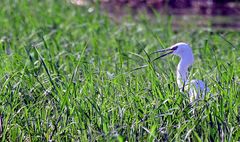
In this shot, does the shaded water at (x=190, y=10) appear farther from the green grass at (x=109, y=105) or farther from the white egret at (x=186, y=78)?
the green grass at (x=109, y=105)

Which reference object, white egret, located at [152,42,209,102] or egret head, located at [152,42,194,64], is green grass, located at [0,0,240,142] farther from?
egret head, located at [152,42,194,64]

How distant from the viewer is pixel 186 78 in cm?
568

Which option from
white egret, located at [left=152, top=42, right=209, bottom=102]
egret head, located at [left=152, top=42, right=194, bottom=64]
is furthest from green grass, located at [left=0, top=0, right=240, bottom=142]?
egret head, located at [left=152, top=42, right=194, bottom=64]

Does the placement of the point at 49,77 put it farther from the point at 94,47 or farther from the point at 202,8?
the point at 202,8

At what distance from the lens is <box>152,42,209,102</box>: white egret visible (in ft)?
16.5

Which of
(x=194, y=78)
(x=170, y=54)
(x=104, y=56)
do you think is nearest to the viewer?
(x=194, y=78)

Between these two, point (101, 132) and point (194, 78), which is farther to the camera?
point (194, 78)

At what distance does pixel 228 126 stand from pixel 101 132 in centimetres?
72

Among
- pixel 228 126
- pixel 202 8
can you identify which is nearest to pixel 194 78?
pixel 228 126

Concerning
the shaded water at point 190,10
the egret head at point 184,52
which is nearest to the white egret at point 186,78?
the egret head at point 184,52

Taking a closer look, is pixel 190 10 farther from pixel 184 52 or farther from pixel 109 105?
pixel 109 105

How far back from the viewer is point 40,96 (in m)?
5.03

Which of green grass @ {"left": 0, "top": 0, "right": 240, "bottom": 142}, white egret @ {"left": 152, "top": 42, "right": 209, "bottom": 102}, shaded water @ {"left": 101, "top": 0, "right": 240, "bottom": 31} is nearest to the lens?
green grass @ {"left": 0, "top": 0, "right": 240, "bottom": 142}

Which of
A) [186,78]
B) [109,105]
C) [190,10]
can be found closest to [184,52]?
[186,78]
